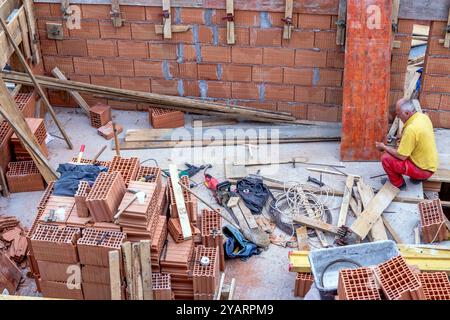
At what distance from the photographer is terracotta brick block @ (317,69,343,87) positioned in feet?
33.4

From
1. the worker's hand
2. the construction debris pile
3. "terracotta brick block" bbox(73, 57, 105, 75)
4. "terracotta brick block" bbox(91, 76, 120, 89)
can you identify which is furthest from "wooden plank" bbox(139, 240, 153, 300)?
"terracotta brick block" bbox(73, 57, 105, 75)

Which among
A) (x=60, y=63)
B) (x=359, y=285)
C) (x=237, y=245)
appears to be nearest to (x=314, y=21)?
(x=237, y=245)

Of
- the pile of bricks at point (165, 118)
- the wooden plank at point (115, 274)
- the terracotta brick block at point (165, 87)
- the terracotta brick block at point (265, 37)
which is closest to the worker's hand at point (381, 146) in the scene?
the terracotta brick block at point (265, 37)

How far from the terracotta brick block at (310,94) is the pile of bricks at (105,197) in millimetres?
3949

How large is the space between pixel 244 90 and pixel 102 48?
7.66ft

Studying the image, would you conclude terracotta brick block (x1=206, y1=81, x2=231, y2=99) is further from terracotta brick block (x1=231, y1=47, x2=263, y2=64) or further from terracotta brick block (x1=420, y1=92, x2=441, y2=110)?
terracotta brick block (x1=420, y1=92, x2=441, y2=110)

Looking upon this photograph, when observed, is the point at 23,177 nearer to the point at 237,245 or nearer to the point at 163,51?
the point at 163,51

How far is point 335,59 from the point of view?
10.1 metres

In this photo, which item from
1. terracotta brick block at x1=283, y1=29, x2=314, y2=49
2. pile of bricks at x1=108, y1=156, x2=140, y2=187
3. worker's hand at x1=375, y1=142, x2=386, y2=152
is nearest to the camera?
pile of bricks at x1=108, y1=156, x2=140, y2=187

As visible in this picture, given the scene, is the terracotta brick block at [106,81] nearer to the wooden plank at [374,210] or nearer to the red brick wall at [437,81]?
the wooden plank at [374,210]

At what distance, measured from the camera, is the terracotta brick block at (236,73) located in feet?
34.1

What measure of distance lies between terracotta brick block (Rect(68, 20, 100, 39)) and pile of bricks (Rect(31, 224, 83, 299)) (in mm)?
4130

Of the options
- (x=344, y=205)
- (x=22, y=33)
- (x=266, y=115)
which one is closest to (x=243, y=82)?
(x=266, y=115)

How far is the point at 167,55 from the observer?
34.5 feet
